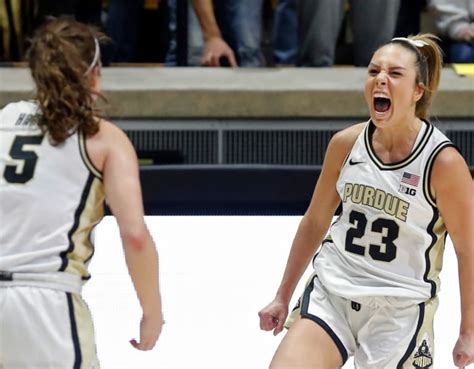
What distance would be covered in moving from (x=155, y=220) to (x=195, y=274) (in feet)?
1.33

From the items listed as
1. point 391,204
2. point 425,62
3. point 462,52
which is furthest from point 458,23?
point 391,204

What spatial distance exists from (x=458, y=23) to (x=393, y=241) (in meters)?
3.46

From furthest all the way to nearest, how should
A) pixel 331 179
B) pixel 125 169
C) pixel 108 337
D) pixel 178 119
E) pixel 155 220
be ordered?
pixel 178 119
pixel 155 220
pixel 108 337
pixel 331 179
pixel 125 169

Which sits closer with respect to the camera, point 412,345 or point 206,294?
point 412,345

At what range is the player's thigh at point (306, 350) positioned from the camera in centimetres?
340

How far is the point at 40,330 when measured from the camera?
295cm

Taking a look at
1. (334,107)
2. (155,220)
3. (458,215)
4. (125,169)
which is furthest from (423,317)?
(334,107)

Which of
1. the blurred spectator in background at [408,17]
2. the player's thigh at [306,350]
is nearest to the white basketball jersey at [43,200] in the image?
the player's thigh at [306,350]

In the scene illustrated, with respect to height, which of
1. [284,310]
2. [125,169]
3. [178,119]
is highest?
[125,169]

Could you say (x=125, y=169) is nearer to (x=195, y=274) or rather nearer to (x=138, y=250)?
(x=138, y=250)

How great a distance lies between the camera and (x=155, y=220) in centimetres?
476

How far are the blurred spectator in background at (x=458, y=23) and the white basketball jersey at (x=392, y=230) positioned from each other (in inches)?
128

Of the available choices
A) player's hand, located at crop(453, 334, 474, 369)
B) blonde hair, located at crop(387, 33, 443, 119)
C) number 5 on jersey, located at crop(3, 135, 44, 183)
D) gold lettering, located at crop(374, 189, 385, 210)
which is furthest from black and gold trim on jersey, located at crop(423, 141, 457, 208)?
number 5 on jersey, located at crop(3, 135, 44, 183)

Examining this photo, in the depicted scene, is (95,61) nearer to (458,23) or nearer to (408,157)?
(408,157)
